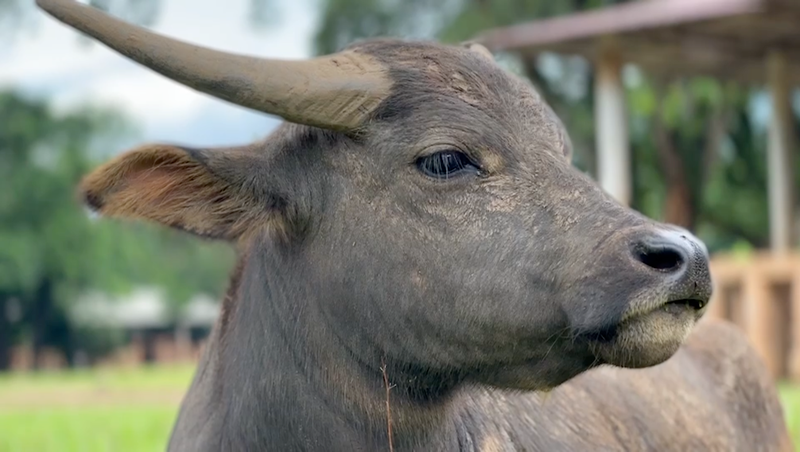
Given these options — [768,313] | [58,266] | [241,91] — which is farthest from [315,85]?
[58,266]

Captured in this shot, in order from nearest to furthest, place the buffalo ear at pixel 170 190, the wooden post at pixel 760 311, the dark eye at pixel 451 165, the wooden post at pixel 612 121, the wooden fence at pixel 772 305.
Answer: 1. the dark eye at pixel 451 165
2. the buffalo ear at pixel 170 190
3. the wooden fence at pixel 772 305
4. the wooden post at pixel 760 311
5. the wooden post at pixel 612 121

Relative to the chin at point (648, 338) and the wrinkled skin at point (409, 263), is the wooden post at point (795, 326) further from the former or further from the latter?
the chin at point (648, 338)

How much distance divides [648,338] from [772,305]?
43.1 ft

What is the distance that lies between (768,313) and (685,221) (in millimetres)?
13571

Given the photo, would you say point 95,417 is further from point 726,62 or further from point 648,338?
point 726,62

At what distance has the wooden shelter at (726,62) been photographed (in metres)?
15.4

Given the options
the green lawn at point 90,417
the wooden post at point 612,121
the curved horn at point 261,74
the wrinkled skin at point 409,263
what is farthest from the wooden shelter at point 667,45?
the curved horn at point 261,74

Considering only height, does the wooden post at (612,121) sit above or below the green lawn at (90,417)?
above

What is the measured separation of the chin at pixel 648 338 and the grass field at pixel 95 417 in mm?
5200

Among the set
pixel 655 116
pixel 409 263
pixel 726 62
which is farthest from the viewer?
pixel 655 116

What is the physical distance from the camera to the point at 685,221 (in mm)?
28922

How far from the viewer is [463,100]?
3.80m

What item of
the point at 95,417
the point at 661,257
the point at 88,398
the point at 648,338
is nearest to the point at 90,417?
the point at 95,417

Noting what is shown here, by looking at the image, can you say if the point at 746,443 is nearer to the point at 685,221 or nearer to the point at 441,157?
the point at 441,157
